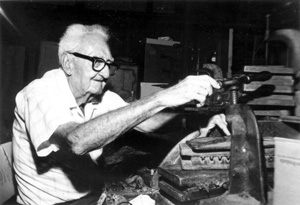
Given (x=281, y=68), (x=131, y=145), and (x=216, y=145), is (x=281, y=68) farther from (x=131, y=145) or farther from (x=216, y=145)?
(x=131, y=145)

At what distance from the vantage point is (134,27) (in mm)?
5777

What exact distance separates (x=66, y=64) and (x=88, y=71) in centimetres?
19

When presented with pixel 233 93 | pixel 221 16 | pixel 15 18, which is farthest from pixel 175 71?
pixel 15 18

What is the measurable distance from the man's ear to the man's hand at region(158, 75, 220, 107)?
102cm

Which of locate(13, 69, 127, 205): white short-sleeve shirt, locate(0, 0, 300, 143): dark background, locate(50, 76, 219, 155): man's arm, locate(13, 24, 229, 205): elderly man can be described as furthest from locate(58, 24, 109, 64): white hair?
locate(0, 0, 300, 143): dark background

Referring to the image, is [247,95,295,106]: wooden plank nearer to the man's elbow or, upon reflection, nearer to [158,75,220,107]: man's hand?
[158,75,220,107]: man's hand

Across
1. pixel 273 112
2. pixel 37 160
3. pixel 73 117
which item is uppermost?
pixel 273 112

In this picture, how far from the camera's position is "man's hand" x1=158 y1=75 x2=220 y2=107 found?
1330 mm

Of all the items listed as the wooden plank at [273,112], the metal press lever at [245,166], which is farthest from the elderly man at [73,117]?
the wooden plank at [273,112]

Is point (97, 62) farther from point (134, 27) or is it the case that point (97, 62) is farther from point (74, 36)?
point (134, 27)

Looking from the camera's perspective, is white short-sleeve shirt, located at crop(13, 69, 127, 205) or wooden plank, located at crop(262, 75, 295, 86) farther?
wooden plank, located at crop(262, 75, 295, 86)

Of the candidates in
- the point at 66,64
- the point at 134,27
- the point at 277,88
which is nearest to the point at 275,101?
the point at 277,88

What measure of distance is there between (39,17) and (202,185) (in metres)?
5.38

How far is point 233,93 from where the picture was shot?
136 centimetres
